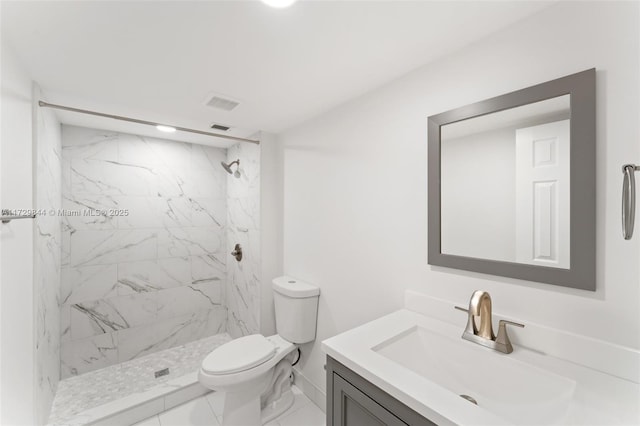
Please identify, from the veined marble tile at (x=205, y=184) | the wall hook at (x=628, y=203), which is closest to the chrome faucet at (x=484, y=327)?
the wall hook at (x=628, y=203)

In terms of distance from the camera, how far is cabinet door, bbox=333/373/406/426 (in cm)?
89

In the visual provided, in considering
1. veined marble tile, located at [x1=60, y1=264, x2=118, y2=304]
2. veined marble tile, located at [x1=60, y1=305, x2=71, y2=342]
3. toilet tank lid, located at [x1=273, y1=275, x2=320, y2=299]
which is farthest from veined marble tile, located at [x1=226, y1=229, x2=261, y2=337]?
veined marble tile, located at [x1=60, y1=305, x2=71, y2=342]

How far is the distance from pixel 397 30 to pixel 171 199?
2607 mm

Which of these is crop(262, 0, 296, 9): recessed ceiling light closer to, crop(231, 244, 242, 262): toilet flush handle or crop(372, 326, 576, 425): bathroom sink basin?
crop(372, 326, 576, 425): bathroom sink basin

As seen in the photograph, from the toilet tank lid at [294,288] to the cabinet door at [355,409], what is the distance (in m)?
0.95

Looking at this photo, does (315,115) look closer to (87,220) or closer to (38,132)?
(38,132)

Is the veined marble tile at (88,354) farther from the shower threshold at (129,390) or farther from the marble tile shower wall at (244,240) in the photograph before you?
the marble tile shower wall at (244,240)

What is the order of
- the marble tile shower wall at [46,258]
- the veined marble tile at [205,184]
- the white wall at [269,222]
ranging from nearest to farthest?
the marble tile shower wall at [46,258] → the white wall at [269,222] → the veined marble tile at [205,184]

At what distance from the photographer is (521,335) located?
104 centimetres

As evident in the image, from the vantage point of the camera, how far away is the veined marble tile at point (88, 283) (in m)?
2.32

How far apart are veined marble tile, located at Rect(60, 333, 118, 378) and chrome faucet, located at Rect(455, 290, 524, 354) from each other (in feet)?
9.73

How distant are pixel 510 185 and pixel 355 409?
1051 millimetres

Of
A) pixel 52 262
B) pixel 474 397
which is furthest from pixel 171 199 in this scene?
pixel 474 397

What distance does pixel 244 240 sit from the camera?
9.11 ft
